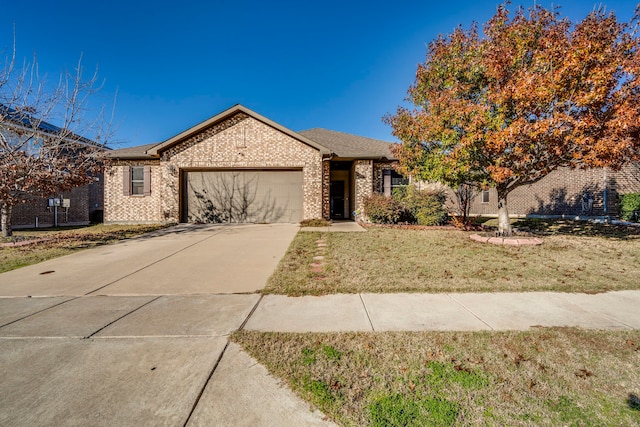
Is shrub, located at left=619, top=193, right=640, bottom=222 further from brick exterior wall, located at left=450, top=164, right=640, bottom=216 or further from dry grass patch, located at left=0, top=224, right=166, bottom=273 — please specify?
dry grass patch, located at left=0, top=224, right=166, bottom=273

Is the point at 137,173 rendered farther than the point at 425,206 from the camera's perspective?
Yes

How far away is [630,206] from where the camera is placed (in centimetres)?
1389

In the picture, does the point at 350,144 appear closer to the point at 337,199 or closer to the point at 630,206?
the point at 337,199

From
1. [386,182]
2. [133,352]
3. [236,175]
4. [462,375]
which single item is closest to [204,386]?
[133,352]

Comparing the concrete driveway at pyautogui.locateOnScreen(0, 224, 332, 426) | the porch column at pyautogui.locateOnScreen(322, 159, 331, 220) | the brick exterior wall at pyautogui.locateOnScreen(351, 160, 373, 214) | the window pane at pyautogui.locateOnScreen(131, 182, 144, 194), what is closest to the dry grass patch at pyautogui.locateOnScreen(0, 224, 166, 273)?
the concrete driveway at pyautogui.locateOnScreen(0, 224, 332, 426)

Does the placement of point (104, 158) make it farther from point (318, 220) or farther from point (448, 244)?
point (448, 244)

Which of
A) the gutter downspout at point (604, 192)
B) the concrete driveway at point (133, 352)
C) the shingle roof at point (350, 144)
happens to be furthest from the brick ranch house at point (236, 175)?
the concrete driveway at point (133, 352)

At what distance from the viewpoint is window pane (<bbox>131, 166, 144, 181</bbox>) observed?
14977 millimetres

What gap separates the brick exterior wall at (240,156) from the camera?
45.8ft

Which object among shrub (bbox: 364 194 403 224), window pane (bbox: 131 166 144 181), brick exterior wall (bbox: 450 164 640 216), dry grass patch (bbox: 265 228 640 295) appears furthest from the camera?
brick exterior wall (bbox: 450 164 640 216)

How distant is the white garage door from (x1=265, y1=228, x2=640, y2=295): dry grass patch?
5.50 metres

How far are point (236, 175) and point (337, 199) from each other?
6.30 m

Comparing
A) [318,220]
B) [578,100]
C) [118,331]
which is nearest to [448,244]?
[578,100]

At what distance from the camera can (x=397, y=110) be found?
1085 cm
